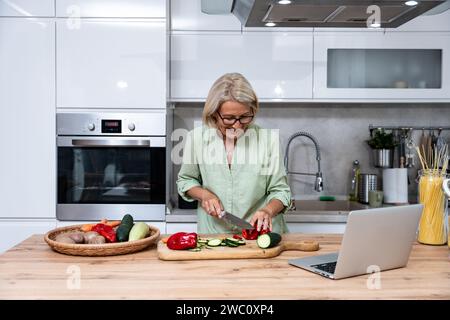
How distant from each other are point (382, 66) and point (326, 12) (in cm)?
159

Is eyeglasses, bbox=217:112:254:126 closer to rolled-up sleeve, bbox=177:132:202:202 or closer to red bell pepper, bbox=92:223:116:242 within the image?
rolled-up sleeve, bbox=177:132:202:202

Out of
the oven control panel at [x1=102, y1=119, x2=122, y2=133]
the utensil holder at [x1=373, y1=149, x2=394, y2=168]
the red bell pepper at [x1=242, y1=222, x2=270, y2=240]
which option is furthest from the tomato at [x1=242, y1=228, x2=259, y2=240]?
the utensil holder at [x1=373, y1=149, x2=394, y2=168]

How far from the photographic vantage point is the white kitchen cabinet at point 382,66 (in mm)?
3268

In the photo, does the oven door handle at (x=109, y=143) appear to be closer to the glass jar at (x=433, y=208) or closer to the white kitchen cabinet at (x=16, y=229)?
the white kitchen cabinet at (x=16, y=229)

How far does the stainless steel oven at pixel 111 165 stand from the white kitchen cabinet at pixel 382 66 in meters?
1.12

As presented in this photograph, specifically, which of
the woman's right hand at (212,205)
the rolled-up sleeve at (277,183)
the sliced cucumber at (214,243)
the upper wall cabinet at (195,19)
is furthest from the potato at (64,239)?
the upper wall cabinet at (195,19)

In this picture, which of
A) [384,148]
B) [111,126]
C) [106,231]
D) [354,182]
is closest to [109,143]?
[111,126]

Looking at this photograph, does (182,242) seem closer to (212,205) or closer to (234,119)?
(212,205)

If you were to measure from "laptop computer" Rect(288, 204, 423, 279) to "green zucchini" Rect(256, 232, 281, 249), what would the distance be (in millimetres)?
107

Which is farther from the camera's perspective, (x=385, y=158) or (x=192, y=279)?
(x=385, y=158)

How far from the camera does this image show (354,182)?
3615 millimetres

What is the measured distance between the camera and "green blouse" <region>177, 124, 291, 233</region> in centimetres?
227
